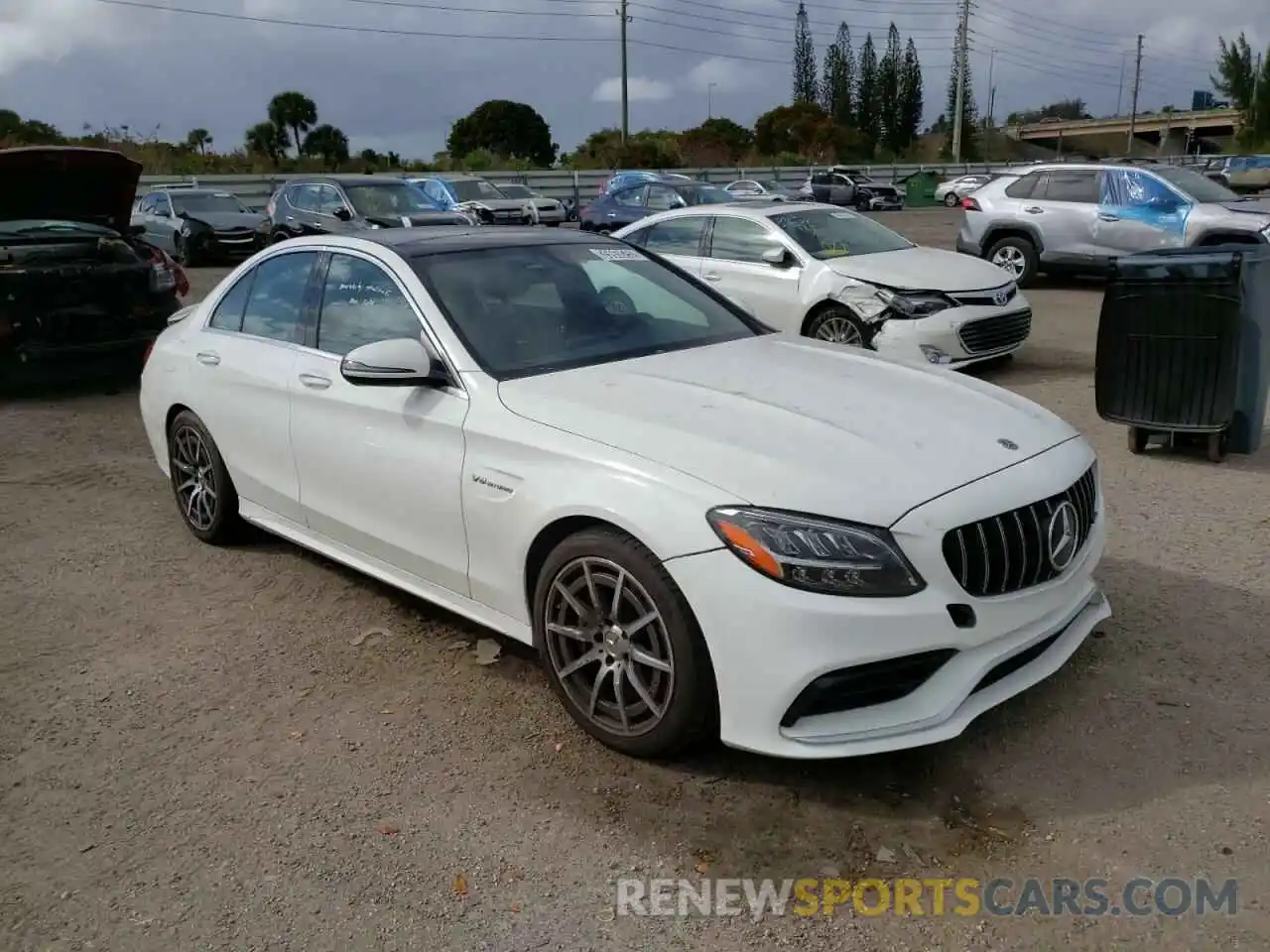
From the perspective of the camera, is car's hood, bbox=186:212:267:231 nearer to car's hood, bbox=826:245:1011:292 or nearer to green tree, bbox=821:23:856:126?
car's hood, bbox=826:245:1011:292

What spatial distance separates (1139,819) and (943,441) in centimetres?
121

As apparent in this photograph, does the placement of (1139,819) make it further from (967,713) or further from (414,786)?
(414,786)

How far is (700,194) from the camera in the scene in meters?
21.4

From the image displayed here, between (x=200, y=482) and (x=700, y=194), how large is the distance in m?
17.2

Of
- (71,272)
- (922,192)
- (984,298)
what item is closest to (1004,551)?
(984,298)

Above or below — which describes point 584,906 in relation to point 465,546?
below

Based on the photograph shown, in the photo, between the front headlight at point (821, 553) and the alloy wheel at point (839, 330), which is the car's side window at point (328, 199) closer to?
the alloy wheel at point (839, 330)

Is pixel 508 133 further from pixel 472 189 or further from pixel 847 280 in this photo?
pixel 847 280

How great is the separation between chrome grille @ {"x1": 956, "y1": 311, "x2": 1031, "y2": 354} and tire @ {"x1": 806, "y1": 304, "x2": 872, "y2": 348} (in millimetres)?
746

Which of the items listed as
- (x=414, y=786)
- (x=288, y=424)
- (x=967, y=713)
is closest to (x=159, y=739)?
(x=414, y=786)

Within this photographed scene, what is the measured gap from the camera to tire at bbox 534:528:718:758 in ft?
10.3

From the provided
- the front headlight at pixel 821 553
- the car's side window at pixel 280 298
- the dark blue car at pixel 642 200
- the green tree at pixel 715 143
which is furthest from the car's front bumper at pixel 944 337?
the green tree at pixel 715 143

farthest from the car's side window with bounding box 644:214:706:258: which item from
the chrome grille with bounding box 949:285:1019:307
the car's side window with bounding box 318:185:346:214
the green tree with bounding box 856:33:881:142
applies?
the green tree with bounding box 856:33:881:142

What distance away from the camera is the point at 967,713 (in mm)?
3084
